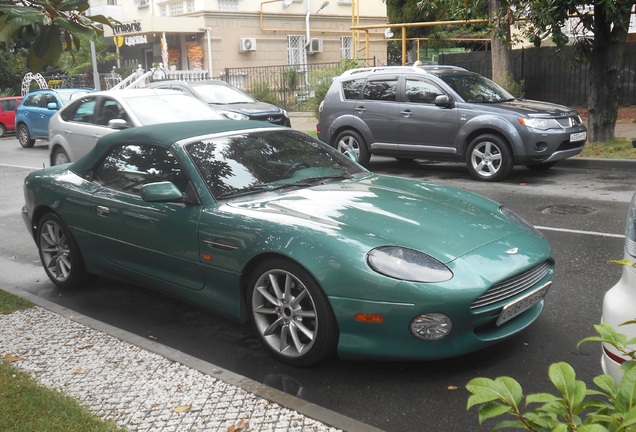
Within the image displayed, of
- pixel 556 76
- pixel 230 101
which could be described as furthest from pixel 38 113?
pixel 556 76

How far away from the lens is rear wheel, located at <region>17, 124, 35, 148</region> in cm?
2212

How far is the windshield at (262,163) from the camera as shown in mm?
5402

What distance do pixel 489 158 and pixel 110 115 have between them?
6.26 meters

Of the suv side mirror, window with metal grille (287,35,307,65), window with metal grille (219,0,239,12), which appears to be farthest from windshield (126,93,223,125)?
window with metal grille (287,35,307,65)

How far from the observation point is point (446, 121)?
12.3 meters

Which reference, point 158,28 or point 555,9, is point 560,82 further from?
point 158,28

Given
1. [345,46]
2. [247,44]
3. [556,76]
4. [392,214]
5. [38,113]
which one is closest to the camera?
[392,214]

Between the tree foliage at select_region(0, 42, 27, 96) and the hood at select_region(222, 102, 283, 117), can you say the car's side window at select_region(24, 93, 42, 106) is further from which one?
the tree foliage at select_region(0, 42, 27, 96)

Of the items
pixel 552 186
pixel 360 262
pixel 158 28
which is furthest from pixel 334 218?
pixel 158 28

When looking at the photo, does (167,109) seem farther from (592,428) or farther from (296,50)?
(296,50)

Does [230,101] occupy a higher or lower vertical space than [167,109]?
higher

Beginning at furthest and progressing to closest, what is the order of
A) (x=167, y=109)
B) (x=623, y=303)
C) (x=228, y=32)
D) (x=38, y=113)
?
(x=228, y=32) < (x=38, y=113) < (x=167, y=109) < (x=623, y=303)

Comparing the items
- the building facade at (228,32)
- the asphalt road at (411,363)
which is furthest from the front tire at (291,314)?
the building facade at (228,32)

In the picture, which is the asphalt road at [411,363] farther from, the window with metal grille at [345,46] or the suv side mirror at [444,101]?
the window with metal grille at [345,46]
